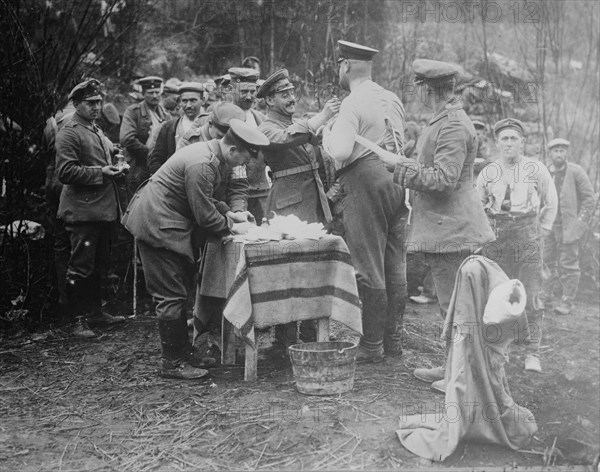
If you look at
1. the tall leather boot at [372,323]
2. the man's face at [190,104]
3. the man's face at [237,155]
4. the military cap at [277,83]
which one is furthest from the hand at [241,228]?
the man's face at [190,104]

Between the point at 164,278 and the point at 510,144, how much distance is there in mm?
3741

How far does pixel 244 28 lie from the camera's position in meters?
12.1

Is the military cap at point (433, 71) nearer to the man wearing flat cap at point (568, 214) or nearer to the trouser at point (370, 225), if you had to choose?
the trouser at point (370, 225)

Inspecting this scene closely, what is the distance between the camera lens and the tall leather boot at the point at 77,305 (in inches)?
255

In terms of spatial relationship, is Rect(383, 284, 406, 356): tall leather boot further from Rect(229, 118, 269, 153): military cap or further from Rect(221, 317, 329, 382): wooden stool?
Rect(229, 118, 269, 153): military cap

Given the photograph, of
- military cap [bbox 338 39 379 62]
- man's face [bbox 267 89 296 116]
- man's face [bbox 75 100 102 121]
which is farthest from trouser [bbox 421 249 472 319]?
man's face [bbox 75 100 102 121]

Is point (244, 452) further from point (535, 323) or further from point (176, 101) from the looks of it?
point (176, 101)

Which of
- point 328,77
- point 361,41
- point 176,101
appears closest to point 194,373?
point 176,101

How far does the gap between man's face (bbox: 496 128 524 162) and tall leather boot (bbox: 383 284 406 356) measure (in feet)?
6.63

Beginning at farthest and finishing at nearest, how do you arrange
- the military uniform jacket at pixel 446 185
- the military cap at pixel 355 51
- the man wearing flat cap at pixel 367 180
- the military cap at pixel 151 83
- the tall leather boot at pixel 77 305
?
the military cap at pixel 151 83 < the tall leather boot at pixel 77 305 < the military cap at pixel 355 51 < the man wearing flat cap at pixel 367 180 < the military uniform jacket at pixel 446 185

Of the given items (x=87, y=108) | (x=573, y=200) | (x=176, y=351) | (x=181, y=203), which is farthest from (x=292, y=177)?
(x=573, y=200)

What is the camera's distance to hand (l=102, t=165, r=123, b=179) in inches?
253

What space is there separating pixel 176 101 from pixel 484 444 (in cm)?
681

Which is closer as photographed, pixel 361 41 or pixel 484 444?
pixel 484 444
